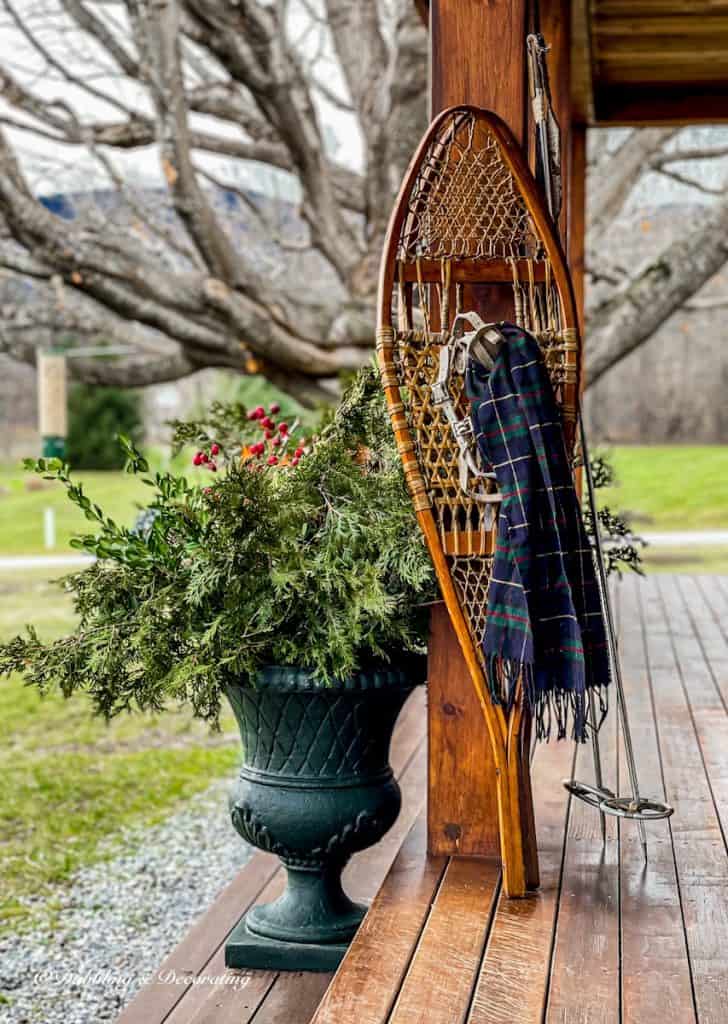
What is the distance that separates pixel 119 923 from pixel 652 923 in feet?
6.82

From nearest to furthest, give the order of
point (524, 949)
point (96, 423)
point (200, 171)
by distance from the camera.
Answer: point (524, 949), point (200, 171), point (96, 423)

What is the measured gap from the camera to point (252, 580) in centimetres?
253

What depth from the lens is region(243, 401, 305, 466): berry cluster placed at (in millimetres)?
2850

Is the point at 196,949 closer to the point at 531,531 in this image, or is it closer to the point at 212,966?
the point at 212,966

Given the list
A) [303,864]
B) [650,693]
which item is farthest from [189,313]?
[303,864]

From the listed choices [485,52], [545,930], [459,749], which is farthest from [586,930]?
[485,52]

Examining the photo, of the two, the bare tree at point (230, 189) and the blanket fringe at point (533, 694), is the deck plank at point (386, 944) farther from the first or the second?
the bare tree at point (230, 189)

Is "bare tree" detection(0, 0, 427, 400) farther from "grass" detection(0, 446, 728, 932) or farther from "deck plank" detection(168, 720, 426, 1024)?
"deck plank" detection(168, 720, 426, 1024)

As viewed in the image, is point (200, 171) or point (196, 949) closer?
point (196, 949)

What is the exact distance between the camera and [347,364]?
6.47 metres

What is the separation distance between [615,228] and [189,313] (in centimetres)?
561

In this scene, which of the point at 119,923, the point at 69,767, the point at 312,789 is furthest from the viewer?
the point at 69,767

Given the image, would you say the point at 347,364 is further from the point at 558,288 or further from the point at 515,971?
the point at 515,971

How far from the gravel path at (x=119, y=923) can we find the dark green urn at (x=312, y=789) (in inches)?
24.8
